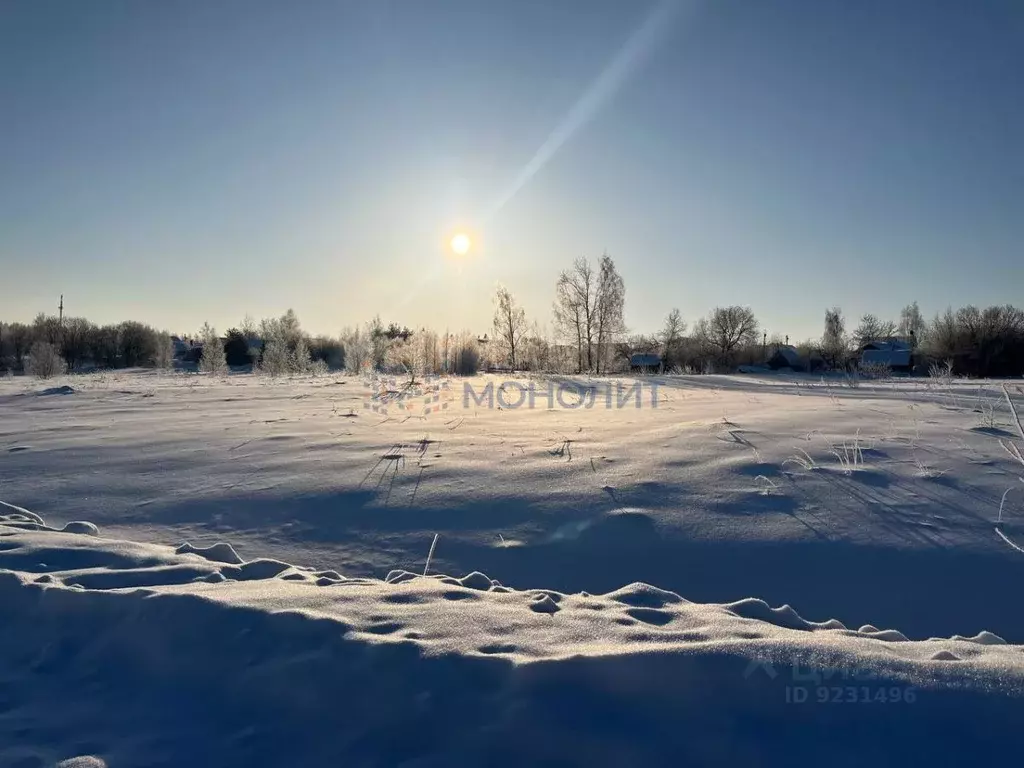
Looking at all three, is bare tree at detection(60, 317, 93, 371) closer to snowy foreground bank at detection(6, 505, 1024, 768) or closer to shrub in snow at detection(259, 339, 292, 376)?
shrub in snow at detection(259, 339, 292, 376)

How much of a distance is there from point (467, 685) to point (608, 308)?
92.8 feet

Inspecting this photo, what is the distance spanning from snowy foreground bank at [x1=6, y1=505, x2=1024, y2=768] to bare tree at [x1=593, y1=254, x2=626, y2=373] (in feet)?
89.4

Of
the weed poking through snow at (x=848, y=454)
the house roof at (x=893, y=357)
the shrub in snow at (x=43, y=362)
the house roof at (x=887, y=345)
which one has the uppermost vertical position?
the house roof at (x=887, y=345)

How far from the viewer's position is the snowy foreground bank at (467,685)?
3.83 feet

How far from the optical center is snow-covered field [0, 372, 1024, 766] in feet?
4.00

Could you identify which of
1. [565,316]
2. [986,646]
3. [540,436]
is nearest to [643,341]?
[565,316]

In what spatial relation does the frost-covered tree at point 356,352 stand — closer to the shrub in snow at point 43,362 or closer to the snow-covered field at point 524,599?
the shrub in snow at point 43,362

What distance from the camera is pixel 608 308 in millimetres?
28641

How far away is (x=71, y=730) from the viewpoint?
131 centimetres

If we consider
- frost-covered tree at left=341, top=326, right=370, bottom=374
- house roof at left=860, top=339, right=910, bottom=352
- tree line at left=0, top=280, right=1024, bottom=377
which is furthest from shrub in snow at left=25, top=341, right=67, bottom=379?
house roof at left=860, top=339, right=910, bottom=352

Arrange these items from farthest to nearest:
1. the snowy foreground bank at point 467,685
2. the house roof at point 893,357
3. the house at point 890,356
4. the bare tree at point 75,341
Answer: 1. the bare tree at point 75,341
2. the house roof at point 893,357
3. the house at point 890,356
4. the snowy foreground bank at point 467,685

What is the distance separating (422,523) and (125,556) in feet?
4.54

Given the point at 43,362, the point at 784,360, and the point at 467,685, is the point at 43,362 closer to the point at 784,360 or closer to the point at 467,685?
the point at 467,685

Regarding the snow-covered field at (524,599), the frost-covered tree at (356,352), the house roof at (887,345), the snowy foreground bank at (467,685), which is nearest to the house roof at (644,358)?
the house roof at (887,345)
